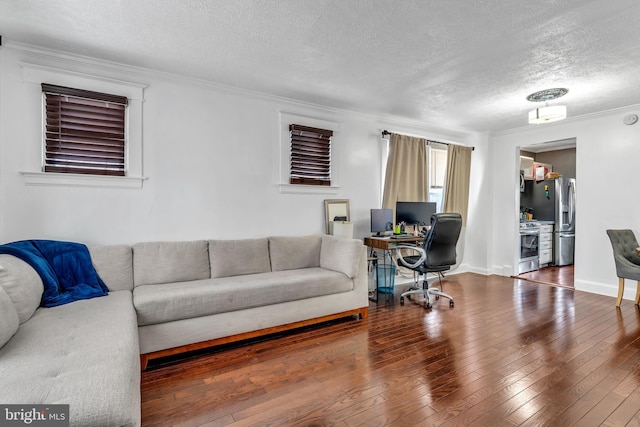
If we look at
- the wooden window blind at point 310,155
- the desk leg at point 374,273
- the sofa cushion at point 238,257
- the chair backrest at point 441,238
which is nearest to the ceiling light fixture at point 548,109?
the chair backrest at point 441,238

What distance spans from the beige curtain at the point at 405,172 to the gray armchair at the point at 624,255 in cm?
238

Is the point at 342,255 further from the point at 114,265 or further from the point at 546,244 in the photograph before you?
the point at 546,244

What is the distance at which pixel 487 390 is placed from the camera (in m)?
2.07

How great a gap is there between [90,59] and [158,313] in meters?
2.36

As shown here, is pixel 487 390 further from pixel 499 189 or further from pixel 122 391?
pixel 499 189

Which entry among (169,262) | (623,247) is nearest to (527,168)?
(623,247)

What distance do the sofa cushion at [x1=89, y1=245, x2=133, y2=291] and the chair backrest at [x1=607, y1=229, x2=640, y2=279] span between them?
5398 millimetres

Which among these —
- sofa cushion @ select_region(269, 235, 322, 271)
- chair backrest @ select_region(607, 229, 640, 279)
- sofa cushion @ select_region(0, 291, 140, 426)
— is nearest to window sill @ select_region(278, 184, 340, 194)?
sofa cushion @ select_region(269, 235, 322, 271)

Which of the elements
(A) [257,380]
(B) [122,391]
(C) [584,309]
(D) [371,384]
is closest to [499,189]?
(C) [584,309]

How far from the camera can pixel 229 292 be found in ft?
8.89

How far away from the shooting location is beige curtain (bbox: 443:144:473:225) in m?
5.37

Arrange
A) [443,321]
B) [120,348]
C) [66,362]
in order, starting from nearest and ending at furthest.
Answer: [66,362] < [120,348] < [443,321]

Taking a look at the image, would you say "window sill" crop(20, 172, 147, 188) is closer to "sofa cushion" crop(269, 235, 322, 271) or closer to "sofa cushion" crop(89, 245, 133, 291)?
"sofa cushion" crop(89, 245, 133, 291)

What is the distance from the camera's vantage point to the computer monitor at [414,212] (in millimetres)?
4695
